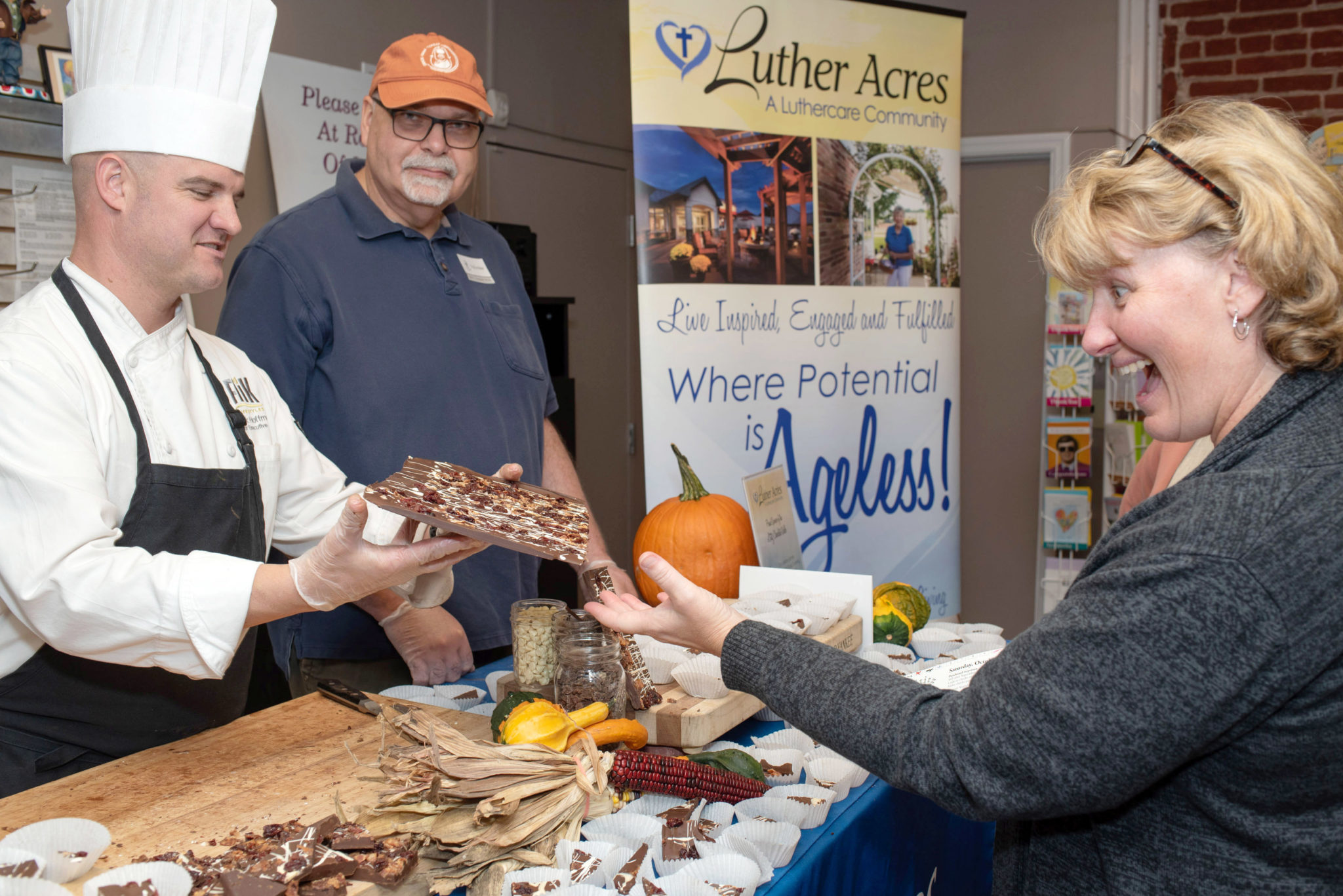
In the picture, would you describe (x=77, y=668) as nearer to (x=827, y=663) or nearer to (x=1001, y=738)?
(x=827, y=663)

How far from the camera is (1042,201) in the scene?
4812 mm

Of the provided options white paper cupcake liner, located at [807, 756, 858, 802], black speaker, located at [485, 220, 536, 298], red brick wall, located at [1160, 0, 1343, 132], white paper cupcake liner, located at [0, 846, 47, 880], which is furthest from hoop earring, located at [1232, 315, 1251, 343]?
red brick wall, located at [1160, 0, 1343, 132]

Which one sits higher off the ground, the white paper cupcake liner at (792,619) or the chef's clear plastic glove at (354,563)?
the chef's clear plastic glove at (354,563)

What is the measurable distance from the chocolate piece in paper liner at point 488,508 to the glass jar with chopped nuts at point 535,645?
0.56 feet

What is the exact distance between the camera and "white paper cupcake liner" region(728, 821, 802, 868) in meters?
1.23

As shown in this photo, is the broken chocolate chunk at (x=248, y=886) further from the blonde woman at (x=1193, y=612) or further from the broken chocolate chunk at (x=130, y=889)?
the blonde woman at (x=1193, y=612)

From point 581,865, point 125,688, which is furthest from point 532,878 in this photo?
point 125,688

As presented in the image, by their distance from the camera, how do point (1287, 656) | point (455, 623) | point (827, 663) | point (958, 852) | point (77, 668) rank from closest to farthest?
point (1287, 656) → point (827, 663) → point (77, 668) → point (958, 852) → point (455, 623)

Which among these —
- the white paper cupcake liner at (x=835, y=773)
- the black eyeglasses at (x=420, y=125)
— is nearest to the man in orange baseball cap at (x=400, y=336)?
the black eyeglasses at (x=420, y=125)

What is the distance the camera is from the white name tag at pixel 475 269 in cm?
248

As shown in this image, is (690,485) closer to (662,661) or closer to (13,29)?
(662,661)

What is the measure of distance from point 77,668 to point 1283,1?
5.44 m

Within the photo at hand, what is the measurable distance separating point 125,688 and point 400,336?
0.98 m

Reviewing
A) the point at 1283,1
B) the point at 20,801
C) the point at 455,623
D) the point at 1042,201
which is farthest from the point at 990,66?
the point at 20,801
